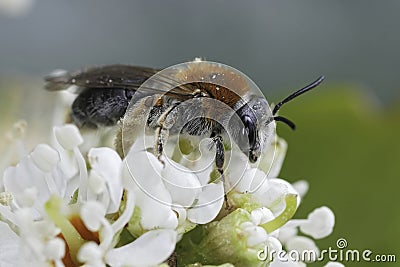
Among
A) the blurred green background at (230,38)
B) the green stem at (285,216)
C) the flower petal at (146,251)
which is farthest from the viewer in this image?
the blurred green background at (230,38)

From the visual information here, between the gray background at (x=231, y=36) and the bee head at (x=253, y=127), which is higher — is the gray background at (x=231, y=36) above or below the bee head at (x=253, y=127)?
below

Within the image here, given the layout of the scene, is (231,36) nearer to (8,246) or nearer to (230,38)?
(230,38)

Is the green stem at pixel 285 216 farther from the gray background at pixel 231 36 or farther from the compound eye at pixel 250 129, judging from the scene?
the gray background at pixel 231 36

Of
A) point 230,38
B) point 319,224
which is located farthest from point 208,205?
point 230,38

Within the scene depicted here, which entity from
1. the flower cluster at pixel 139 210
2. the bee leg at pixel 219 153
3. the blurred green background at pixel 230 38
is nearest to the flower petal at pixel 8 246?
the flower cluster at pixel 139 210

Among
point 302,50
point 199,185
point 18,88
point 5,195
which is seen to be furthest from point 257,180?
point 302,50

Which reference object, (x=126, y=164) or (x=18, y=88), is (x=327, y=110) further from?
(x=126, y=164)
